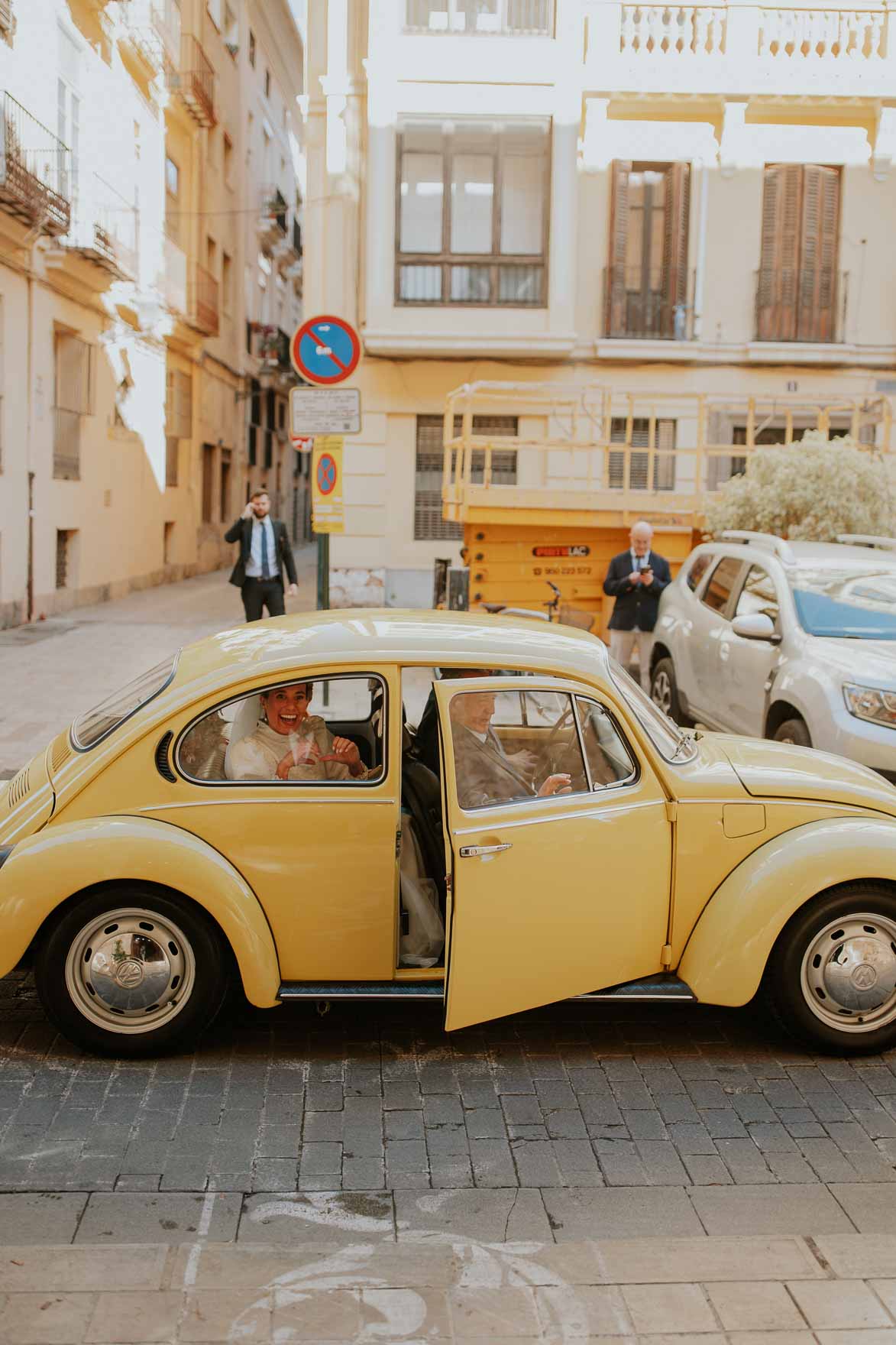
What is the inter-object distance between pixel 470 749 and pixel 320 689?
905mm

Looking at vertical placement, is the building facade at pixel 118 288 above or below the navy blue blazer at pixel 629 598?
above

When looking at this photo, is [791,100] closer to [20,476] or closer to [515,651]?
[20,476]

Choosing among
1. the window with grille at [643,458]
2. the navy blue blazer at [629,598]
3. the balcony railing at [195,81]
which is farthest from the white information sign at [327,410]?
the balcony railing at [195,81]

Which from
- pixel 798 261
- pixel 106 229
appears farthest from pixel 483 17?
pixel 106 229

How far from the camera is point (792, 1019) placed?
477 cm

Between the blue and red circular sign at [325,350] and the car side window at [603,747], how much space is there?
5.59 metres

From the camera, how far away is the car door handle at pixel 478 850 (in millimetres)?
4418

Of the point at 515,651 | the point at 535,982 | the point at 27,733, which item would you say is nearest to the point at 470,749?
the point at 515,651

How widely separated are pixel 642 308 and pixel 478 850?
17.9m

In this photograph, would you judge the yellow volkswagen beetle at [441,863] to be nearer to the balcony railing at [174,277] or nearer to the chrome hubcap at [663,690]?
the chrome hubcap at [663,690]

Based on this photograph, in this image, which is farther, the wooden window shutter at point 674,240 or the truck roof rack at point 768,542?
the wooden window shutter at point 674,240

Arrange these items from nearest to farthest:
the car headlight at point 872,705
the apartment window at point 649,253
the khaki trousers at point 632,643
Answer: the car headlight at point 872,705 → the khaki trousers at point 632,643 → the apartment window at point 649,253

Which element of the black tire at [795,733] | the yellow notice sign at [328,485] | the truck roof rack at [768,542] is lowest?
the black tire at [795,733]

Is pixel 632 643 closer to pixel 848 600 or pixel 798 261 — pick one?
pixel 848 600
